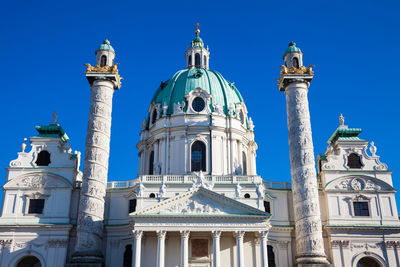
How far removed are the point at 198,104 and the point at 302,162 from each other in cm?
1316

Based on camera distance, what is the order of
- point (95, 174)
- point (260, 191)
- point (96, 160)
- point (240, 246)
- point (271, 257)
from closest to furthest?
point (240, 246)
point (260, 191)
point (95, 174)
point (96, 160)
point (271, 257)

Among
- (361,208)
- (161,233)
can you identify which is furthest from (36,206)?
(361,208)

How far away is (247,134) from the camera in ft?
149

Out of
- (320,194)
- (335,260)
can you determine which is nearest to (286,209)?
(320,194)

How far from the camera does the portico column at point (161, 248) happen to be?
102 feet

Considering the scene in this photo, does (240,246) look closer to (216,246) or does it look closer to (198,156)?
(216,246)

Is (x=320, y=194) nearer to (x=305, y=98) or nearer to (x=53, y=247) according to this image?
(x=305, y=98)

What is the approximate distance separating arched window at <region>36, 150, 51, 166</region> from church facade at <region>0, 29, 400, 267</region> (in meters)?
0.09

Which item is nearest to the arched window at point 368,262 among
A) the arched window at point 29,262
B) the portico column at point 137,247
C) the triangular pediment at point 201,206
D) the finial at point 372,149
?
the finial at point 372,149

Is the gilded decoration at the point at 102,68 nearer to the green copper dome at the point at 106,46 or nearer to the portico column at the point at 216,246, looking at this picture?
the green copper dome at the point at 106,46

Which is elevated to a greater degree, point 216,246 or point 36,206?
point 36,206

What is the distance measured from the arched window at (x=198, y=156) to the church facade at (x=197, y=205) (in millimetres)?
135

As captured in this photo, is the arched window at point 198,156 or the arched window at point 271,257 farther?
the arched window at point 198,156

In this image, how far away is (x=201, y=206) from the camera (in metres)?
32.7
